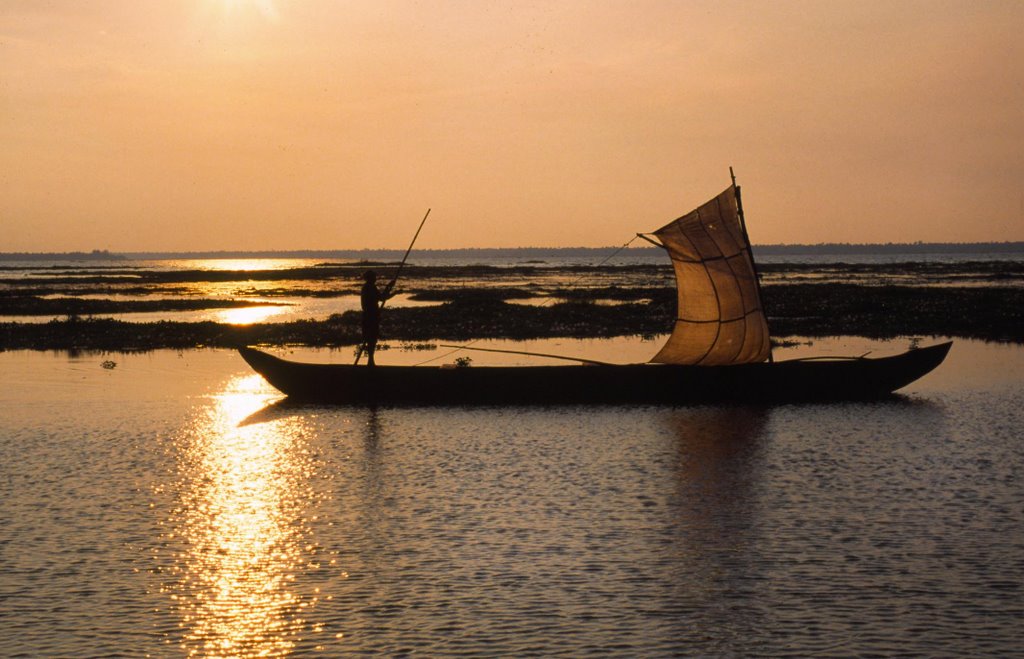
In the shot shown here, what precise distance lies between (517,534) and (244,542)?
319 cm

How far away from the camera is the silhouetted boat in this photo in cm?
2802

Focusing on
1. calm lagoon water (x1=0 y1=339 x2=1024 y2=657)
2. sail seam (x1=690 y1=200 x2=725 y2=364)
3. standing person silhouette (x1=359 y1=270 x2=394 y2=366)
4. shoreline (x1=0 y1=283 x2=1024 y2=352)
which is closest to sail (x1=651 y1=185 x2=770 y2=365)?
sail seam (x1=690 y1=200 x2=725 y2=364)

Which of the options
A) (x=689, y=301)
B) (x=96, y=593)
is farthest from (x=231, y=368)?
(x=96, y=593)

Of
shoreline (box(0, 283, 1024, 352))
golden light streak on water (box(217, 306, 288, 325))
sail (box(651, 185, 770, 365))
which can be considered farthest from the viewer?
golden light streak on water (box(217, 306, 288, 325))

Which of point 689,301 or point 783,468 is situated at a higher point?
point 689,301

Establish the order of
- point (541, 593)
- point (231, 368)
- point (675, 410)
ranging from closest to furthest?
1. point (541, 593)
2. point (675, 410)
3. point (231, 368)

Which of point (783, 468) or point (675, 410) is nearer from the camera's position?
point (783, 468)

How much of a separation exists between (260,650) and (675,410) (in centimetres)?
1763

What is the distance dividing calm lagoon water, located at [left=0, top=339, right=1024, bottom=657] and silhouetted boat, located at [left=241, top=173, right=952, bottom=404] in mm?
2169

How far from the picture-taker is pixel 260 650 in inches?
401

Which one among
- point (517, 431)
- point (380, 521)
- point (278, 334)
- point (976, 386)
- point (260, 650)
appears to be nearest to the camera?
point (260, 650)

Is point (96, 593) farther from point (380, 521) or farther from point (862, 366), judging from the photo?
point (862, 366)

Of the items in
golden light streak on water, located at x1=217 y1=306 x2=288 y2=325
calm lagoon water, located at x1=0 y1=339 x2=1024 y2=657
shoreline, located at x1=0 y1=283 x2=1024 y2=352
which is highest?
golden light streak on water, located at x1=217 y1=306 x2=288 y2=325

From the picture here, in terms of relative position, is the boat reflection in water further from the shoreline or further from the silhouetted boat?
the shoreline
